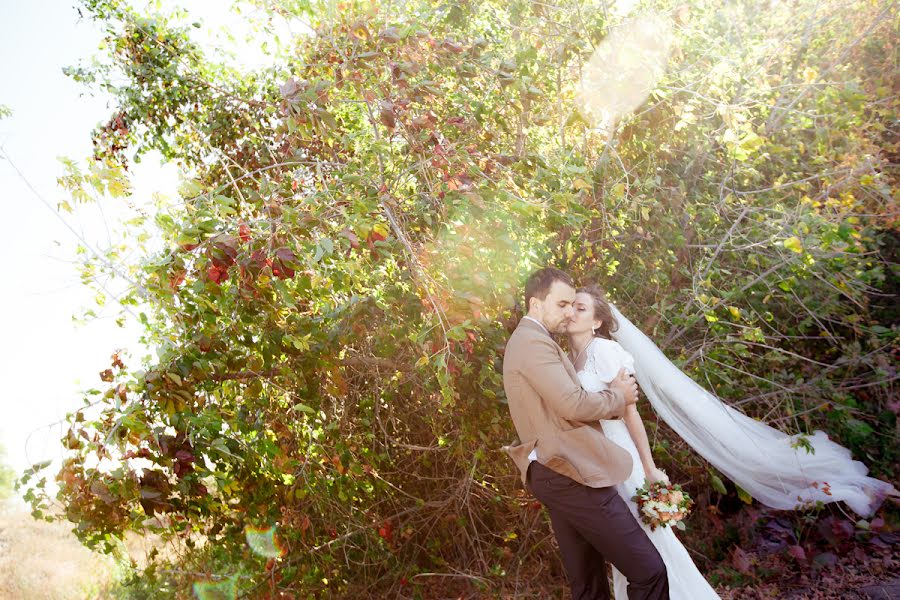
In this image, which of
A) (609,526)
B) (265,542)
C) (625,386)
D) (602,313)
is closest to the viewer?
(609,526)

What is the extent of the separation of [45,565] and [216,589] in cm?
293

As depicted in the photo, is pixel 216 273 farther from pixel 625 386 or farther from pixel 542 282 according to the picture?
pixel 625 386

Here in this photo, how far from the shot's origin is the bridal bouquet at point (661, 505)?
9.70ft

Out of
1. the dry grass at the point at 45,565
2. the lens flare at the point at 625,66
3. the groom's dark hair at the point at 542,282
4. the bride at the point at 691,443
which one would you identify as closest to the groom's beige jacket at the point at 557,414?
the groom's dark hair at the point at 542,282

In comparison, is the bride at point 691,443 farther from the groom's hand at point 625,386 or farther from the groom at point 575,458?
the groom at point 575,458

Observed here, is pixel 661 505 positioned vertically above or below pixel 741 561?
above

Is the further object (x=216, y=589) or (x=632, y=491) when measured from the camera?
(x=216, y=589)

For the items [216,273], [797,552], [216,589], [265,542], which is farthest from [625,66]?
[216,589]

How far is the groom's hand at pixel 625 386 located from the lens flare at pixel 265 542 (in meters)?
2.52

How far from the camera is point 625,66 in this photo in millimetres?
4434

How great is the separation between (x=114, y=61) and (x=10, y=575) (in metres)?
4.74

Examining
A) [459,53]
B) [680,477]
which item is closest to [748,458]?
[680,477]

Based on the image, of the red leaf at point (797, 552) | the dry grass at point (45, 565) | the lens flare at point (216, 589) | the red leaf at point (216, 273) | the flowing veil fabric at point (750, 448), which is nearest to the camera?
the red leaf at point (216, 273)

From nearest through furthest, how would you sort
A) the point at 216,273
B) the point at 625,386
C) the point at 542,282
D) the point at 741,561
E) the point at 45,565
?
the point at 216,273 < the point at 625,386 < the point at 542,282 < the point at 741,561 < the point at 45,565
